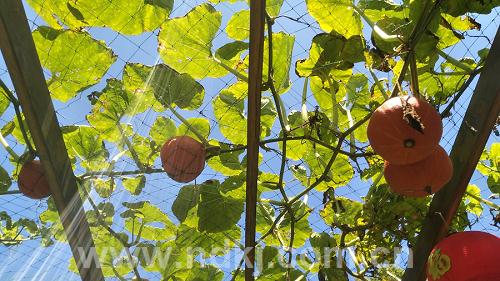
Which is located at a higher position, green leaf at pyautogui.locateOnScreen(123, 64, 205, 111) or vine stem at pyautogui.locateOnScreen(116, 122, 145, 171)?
green leaf at pyautogui.locateOnScreen(123, 64, 205, 111)

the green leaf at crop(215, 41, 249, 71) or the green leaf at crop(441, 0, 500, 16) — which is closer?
the green leaf at crop(441, 0, 500, 16)

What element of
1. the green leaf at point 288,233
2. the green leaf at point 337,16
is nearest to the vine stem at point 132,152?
the green leaf at point 288,233

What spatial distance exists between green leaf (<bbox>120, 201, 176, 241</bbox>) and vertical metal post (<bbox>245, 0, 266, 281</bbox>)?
18.9 inches

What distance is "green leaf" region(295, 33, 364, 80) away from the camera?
1.37m

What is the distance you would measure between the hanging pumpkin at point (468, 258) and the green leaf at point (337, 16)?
0.61 meters

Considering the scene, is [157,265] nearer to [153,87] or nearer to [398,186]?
[153,87]

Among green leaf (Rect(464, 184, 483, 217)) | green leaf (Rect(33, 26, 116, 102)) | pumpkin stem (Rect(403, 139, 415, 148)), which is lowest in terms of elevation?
pumpkin stem (Rect(403, 139, 415, 148))

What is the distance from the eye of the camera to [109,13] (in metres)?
1.39

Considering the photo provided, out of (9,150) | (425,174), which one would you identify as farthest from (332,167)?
(9,150)

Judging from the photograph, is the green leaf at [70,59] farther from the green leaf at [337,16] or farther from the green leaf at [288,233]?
the green leaf at [288,233]

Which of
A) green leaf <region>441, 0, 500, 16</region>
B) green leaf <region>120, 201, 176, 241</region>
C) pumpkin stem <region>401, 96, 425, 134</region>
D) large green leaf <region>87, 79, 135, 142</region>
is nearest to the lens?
pumpkin stem <region>401, 96, 425, 134</region>

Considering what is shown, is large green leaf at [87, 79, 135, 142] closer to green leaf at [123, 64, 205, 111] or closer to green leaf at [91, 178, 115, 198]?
green leaf at [123, 64, 205, 111]

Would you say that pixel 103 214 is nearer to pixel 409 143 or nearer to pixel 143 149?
pixel 143 149

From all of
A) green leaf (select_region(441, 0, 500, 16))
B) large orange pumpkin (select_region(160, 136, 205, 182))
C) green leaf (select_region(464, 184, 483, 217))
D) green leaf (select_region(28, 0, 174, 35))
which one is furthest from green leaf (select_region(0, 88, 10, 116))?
green leaf (select_region(464, 184, 483, 217))
